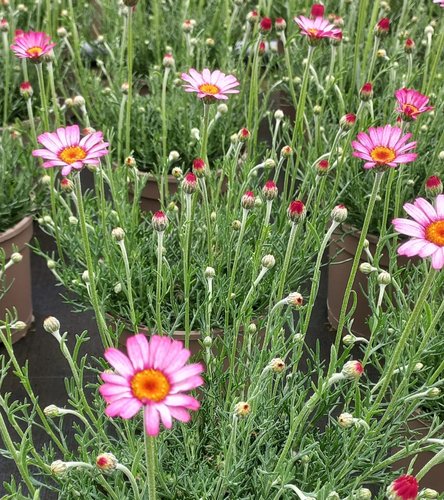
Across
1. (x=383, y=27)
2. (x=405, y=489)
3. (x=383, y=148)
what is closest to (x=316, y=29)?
(x=383, y=27)

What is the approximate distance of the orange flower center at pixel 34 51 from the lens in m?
1.10

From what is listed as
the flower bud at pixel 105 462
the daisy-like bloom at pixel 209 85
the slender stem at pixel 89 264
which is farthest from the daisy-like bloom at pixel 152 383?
the daisy-like bloom at pixel 209 85

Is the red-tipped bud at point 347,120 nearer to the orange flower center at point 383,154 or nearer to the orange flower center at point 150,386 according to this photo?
the orange flower center at point 383,154

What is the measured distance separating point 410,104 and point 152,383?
2.04 feet

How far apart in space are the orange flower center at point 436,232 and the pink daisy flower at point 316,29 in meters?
0.51

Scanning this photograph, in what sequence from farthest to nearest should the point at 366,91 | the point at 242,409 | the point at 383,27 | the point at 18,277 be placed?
the point at 18,277 < the point at 383,27 < the point at 366,91 < the point at 242,409

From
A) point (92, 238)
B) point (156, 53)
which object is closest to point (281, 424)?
point (92, 238)

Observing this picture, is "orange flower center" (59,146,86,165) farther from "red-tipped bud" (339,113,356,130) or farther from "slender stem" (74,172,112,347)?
"red-tipped bud" (339,113,356,130)

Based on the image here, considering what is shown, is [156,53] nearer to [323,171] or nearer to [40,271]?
[40,271]

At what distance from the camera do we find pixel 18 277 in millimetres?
1444

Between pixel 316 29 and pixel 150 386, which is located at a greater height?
pixel 316 29

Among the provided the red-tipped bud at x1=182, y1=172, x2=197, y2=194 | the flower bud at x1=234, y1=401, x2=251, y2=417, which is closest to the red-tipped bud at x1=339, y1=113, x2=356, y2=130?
the red-tipped bud at x1=182, y1=172, x2=197, y2=194

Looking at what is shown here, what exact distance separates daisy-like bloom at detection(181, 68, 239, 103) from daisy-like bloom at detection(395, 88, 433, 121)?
0.22 meters

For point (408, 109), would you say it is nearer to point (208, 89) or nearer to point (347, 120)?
point (347, 120)
